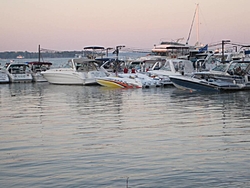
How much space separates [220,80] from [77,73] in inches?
492

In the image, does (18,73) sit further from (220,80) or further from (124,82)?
(220,80)

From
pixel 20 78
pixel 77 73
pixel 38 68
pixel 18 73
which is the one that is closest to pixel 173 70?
pixel 77 73

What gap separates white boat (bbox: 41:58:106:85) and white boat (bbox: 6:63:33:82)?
3685mm

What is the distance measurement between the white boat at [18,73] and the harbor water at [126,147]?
79.3 ft

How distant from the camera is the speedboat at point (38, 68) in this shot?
144 feet

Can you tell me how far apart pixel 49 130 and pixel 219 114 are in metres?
6.60

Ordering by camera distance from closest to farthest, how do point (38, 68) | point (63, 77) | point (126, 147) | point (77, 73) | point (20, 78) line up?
point (126, 147), point (77, 73), point (63, 77), point (20, 78), point (38, 68)

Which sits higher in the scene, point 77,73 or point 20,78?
point 77,73

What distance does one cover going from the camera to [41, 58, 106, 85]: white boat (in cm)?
3751

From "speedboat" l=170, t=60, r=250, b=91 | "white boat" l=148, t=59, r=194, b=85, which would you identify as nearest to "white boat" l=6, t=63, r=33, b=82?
"white boat" l=148, t=59, r=194, b=85

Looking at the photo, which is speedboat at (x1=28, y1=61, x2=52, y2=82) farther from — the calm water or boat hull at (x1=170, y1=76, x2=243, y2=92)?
the calm water

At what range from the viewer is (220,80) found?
30188 millimetres

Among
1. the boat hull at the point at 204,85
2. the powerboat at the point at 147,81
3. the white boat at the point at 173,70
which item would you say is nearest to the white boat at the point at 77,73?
the powerboat at the point at 147,81

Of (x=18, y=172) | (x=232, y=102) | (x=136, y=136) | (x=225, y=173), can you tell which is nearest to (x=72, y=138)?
(x=136, y=136)
